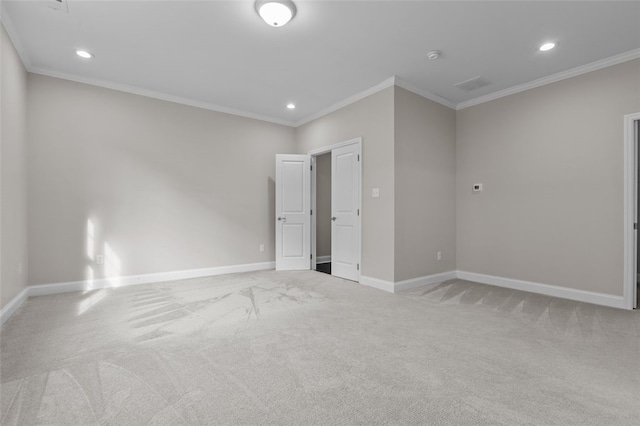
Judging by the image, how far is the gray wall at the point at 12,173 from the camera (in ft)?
9.72

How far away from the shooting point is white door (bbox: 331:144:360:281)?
15.6 feet

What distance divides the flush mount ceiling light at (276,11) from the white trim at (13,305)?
3.71 m

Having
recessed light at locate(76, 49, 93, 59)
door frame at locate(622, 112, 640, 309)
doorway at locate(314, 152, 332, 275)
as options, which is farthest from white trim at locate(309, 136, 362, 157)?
recessed light at locate(76, 49, 93, 59)

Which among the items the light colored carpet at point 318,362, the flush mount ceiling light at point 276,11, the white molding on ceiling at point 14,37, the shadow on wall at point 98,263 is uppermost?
the white molding on ceiling at point 14,37

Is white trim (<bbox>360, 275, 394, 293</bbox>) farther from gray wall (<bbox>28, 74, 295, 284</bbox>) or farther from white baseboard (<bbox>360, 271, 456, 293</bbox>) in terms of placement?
gray wall (<bbox>28, 74, 295, 284</bbox>)

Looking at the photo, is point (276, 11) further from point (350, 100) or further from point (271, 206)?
point (271, 206)

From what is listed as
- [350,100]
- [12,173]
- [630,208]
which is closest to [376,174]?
[350,100]

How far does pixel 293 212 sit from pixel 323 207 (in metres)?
1.43

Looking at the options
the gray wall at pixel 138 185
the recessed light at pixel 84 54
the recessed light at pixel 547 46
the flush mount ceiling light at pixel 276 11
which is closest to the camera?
the flush mount ceiling light at pixel 276 11

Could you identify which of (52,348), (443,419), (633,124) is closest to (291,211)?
(52,348)

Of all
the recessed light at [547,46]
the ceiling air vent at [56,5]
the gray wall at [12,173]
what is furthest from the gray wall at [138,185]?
the recessed light at [547,46]

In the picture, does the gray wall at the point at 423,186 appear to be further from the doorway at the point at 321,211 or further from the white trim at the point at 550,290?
the doorway at the point at 321,211

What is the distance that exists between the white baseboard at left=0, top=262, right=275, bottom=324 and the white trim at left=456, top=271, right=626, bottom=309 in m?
3.71

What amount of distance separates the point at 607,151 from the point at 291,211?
4.53 m
